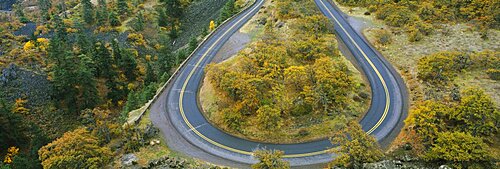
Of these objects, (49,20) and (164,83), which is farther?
(49,20)

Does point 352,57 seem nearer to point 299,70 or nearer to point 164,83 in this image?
point 299,70

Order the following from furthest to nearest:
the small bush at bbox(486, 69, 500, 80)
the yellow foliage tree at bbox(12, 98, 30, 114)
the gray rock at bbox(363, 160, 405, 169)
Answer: the yellow foliage tree at bbox(12, 98, 30, 114) → the small bush at bbox(486, 69, 500, 80) → the gray rock at bbox(363, 160, 405, 169)

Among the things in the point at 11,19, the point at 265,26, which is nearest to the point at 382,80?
the point at 265,26

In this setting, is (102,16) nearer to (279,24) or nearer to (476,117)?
(279,24)

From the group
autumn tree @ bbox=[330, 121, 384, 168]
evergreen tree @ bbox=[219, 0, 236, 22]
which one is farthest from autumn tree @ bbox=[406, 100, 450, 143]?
evergreen tree @ bbox=[219, 0, 236, 22]

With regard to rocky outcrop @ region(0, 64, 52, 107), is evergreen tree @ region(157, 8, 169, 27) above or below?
above

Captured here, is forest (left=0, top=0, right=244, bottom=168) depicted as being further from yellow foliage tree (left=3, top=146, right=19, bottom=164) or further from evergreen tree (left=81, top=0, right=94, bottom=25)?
evergreen tree (left=81, top=0, right=94, bottom=25)
